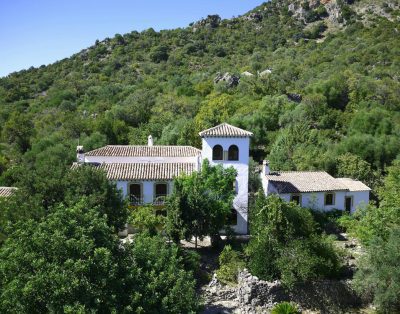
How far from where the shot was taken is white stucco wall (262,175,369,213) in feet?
98.5

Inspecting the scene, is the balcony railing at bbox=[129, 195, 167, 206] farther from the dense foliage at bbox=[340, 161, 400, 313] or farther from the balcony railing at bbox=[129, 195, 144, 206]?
the dense foliage at bbox=[340, 161, 400, 313]

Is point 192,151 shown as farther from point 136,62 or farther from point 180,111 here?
point 136,62

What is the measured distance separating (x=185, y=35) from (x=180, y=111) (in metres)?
43.5

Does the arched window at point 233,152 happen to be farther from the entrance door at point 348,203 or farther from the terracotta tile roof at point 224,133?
the entrance door at point 348,203

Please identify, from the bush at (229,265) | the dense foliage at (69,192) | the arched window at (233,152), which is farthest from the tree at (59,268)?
the arched window at (233,152)

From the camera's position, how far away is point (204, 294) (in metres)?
22.1

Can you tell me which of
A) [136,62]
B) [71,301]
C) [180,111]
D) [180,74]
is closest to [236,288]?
[71,301]

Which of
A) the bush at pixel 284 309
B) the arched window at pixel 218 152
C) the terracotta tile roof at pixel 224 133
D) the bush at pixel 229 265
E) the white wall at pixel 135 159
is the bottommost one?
the bush at pixel 284 309

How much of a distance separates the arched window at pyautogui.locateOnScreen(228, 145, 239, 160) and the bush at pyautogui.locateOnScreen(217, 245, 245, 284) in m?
6.52

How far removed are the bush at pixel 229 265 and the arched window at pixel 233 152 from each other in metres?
6.52

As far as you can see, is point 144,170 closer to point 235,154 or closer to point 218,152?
point 218,152

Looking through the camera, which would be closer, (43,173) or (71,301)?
(71,301)

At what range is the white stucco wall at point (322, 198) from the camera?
30016 millimetres

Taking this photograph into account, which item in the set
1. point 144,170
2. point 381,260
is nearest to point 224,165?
point 144,170
